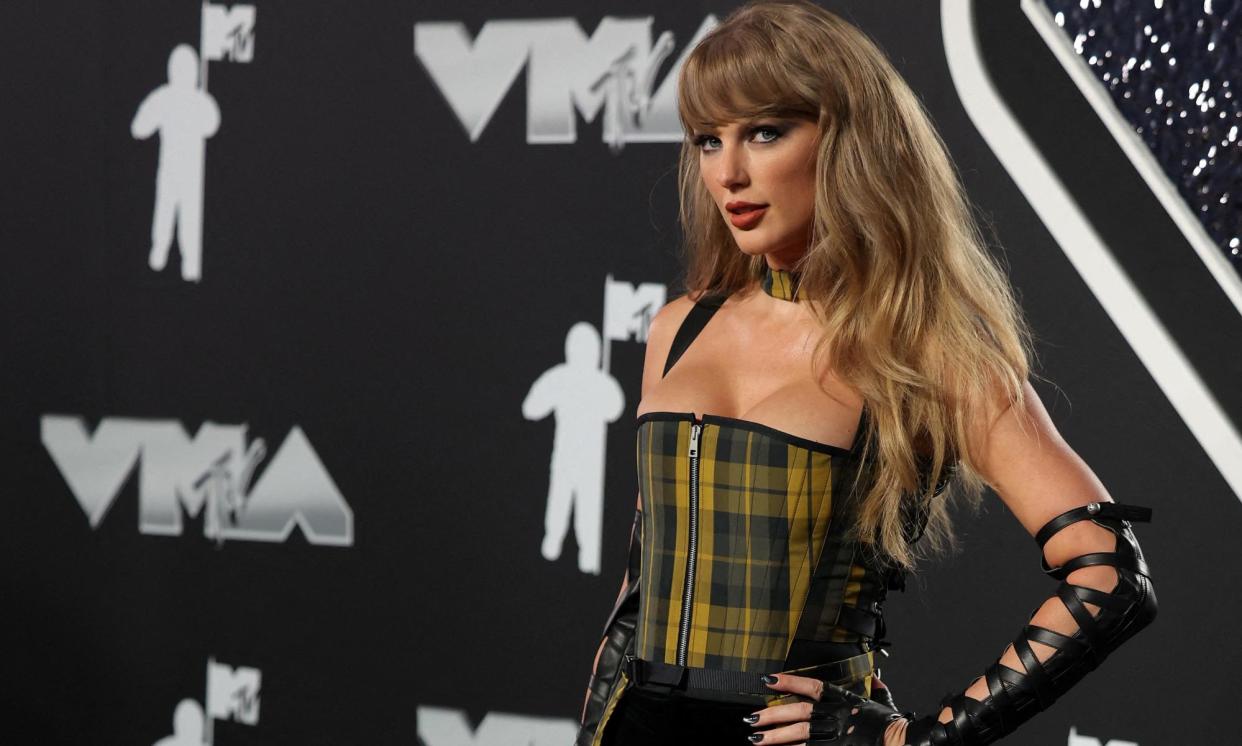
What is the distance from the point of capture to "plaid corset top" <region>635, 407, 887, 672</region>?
51.5 inches

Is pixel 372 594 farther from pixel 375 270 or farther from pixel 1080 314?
pixel 1080 314

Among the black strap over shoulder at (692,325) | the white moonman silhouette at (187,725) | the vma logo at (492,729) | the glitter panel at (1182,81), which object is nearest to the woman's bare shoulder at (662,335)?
the black strap over shoulder at (692,325)

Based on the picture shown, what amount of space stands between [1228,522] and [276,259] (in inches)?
70.7

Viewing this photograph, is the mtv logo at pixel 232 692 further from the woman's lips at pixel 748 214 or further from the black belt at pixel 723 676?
the woman's lips at pixel 748 214

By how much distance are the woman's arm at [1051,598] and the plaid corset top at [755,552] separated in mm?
114

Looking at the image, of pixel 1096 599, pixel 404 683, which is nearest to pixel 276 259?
pixel 404 683

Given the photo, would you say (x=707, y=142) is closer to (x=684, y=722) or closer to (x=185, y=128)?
(x=684, y=722)

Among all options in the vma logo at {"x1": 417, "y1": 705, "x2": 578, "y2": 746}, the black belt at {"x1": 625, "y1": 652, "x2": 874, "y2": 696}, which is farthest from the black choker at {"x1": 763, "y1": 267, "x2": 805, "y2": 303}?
the vma logo at {"x1": 417, "y1": 705, "x2": 578, "y2": 746}

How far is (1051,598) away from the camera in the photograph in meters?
1.24

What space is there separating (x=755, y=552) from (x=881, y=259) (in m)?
0.32

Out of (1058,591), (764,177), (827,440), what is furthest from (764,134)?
(1058,591)

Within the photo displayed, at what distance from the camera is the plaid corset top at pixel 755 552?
4.29 ft

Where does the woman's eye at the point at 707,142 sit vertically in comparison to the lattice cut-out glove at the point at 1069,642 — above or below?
above

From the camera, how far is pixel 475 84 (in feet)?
8.23
